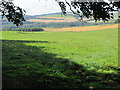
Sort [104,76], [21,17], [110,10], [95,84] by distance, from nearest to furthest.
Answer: [95,84], [110,10], [104,76], [21,17]

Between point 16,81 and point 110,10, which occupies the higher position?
point 110,10

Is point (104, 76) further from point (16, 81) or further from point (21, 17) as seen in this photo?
point (21, 17)

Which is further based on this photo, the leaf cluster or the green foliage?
the leaf cluster

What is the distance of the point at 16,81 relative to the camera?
10.4 m

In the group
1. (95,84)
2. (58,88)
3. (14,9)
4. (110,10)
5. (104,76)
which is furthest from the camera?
(14,9)

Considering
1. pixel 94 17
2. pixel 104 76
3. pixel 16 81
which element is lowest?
pixel 104 76

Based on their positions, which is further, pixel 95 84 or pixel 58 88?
pixel 95 84

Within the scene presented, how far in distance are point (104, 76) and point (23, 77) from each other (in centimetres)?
588

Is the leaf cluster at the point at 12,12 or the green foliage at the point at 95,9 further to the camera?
the leaf cluster at the point at 12,12

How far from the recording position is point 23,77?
11.6 metres

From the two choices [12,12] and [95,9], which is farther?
[12,12]

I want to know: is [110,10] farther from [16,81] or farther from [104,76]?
[16,81]

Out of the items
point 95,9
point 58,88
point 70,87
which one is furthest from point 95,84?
point 95,9

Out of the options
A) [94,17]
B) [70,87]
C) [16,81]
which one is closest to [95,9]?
[94,17]
